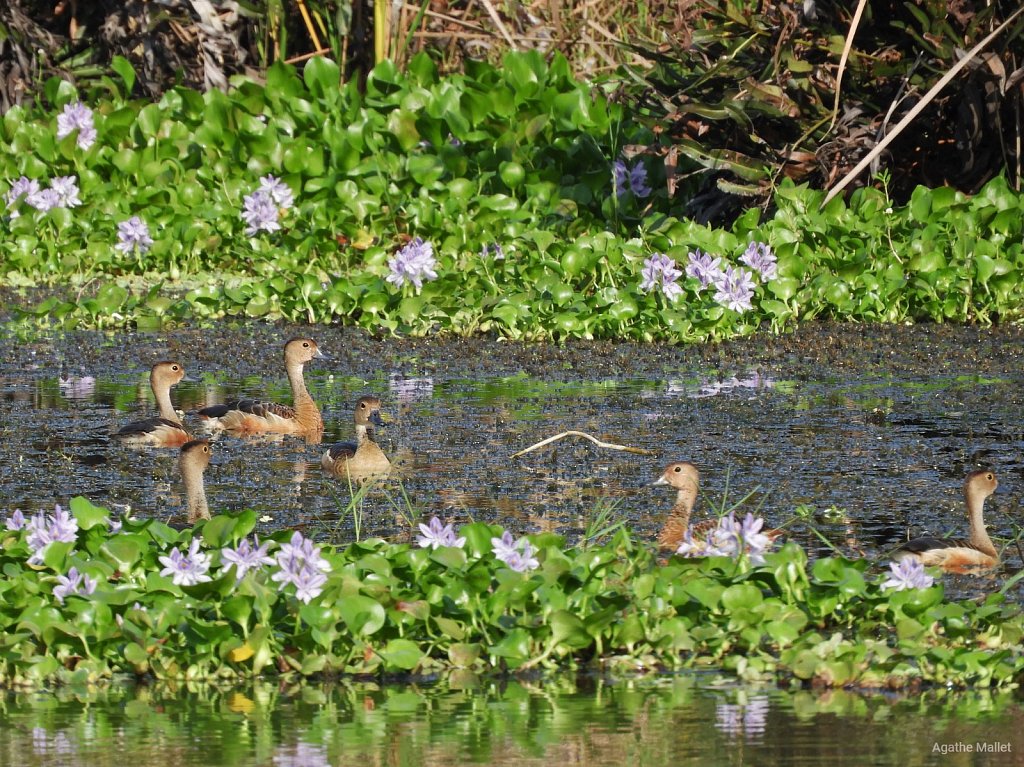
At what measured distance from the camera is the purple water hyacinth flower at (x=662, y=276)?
9.91 meters

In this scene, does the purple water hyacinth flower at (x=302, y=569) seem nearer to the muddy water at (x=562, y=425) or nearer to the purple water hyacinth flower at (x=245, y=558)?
the purple water hyacinth flower at (x=245, y=558)

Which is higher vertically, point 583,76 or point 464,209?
point 583,76

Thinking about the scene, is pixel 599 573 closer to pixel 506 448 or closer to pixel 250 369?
pixel 506 448

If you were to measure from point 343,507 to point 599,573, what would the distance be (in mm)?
1754

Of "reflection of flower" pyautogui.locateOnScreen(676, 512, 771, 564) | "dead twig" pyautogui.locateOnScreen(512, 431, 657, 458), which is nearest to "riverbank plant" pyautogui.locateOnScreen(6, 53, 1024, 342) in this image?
"dead twig" pyautogui.locateOnScreen(512, 431, 657, 458)

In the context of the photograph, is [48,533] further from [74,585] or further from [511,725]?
[511,725]

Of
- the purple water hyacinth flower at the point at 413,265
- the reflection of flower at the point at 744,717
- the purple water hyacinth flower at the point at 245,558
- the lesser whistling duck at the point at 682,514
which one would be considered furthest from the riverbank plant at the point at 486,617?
the purple water hyacinth flower at the point at 413,265

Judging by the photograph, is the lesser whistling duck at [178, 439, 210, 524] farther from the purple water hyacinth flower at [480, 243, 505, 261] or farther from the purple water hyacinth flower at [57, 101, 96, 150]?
the purple water hyacinth flower at [57, 101, 96, 150]

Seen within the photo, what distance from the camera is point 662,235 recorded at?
10.8m

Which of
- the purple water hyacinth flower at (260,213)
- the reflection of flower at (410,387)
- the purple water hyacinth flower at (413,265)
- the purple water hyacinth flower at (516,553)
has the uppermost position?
the purple water hyacinth flower at (260,213)

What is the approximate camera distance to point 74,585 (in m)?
5.11

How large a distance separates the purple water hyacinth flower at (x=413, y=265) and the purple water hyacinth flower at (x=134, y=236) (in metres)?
2.06

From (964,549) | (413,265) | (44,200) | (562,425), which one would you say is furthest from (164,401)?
(44,200)

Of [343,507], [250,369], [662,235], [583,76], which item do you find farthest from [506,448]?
[583,76]
